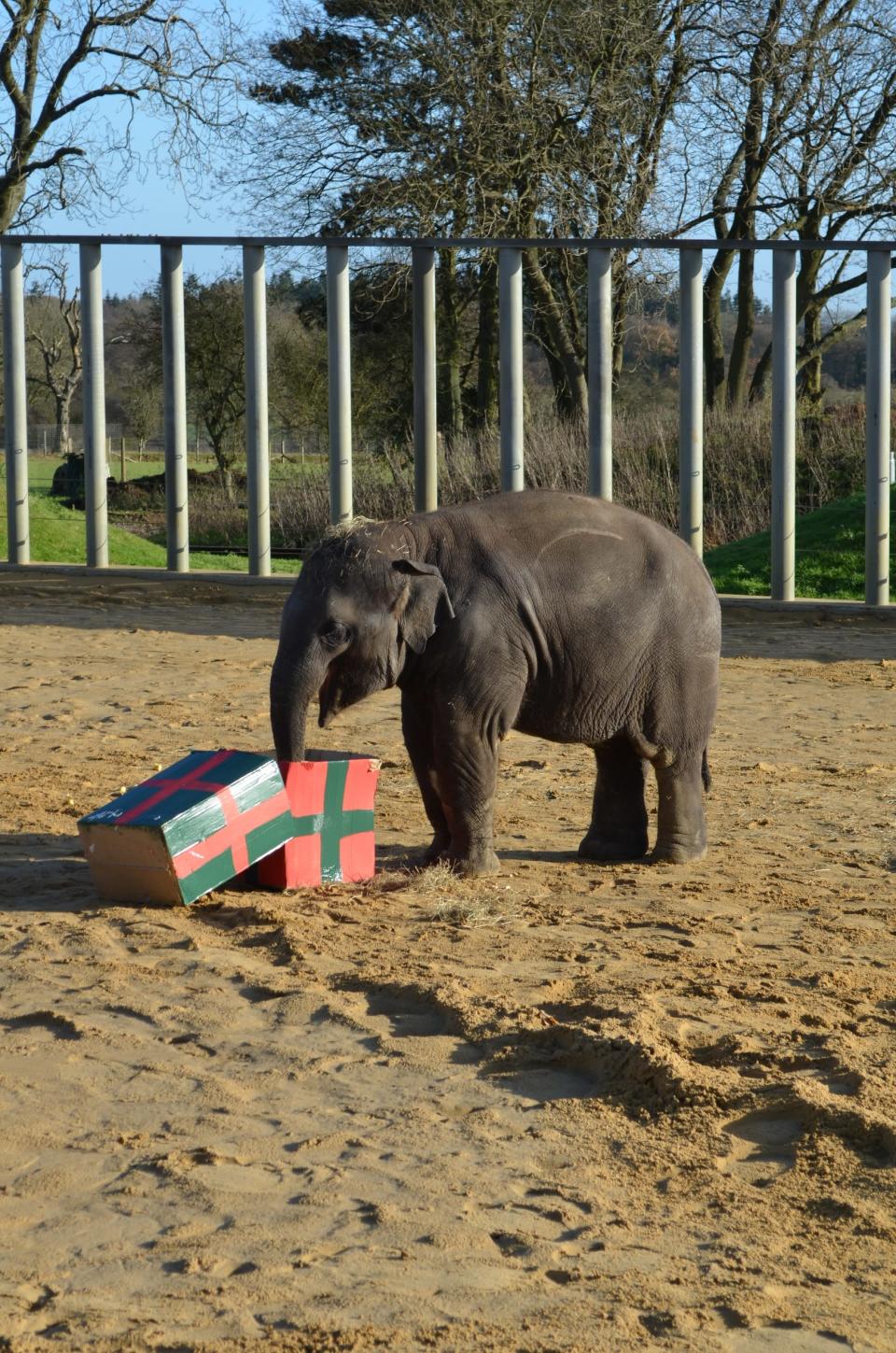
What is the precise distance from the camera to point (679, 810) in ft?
23.6

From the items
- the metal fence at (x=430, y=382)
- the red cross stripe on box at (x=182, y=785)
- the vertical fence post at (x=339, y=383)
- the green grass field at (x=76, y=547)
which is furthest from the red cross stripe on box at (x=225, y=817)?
the green grass field at (x=76, y=547)

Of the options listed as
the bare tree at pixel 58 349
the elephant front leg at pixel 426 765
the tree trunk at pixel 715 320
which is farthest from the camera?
the bare tree at pixel 58 349

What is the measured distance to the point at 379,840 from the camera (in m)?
7.66

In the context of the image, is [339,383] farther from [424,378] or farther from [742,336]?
[742,336]

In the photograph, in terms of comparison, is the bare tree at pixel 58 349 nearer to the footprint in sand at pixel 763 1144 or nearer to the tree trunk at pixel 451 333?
the tree trunk at pixel 451 333

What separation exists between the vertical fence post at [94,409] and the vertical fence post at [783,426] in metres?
6.24

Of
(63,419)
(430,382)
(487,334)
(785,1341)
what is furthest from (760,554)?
(63,419)

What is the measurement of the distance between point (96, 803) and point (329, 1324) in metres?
5.13

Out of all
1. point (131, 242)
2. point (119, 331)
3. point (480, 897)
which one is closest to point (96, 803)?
point (480, 897)

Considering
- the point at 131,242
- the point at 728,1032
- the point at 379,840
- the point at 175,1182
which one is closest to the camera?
the point at 175,1182

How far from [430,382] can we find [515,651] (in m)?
9.03

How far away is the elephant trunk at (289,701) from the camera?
6.36 m

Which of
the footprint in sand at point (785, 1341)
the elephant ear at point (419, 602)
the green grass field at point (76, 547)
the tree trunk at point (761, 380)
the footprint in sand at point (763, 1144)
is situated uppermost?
the tree trunk at point (761, 380)

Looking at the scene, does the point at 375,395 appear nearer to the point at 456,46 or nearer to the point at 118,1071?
the point at 456,46
